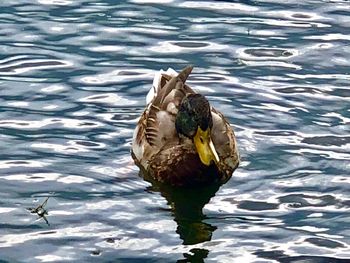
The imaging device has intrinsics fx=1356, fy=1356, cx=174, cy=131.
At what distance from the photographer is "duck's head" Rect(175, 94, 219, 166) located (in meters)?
12.5

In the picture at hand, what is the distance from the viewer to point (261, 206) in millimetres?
11531

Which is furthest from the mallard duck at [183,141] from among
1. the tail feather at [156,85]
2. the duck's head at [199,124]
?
the tail feather at [156,85]

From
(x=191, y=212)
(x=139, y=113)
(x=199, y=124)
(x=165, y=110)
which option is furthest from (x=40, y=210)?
(x=139, y=113)

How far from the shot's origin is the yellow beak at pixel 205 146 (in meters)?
12.5

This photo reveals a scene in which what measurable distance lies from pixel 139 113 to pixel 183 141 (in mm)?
1136

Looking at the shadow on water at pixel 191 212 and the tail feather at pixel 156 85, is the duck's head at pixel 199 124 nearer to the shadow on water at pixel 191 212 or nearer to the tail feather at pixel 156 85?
the shadow on water at pixel 191 212

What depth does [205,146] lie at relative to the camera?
1258 centimetres

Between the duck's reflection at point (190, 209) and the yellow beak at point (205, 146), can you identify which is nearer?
the duck's reflection at point (190, 209)

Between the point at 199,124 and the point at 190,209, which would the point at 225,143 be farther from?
the point at 190,209

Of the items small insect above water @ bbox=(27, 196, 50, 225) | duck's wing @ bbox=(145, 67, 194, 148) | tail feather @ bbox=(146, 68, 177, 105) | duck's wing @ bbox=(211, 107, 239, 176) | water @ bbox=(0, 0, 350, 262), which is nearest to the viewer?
water @ bbox=(0, 0, 350, 262)

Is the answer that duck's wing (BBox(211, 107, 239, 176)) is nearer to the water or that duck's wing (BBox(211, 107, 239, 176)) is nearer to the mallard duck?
the mallard duck

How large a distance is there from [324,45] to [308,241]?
5219mm

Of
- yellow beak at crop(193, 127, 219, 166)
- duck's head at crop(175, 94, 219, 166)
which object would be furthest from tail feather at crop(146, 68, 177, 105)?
yellow beak at crop(193, 127, 219, 166)

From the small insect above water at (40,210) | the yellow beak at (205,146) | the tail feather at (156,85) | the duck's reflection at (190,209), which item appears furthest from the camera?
the tail feather at (156,85)
